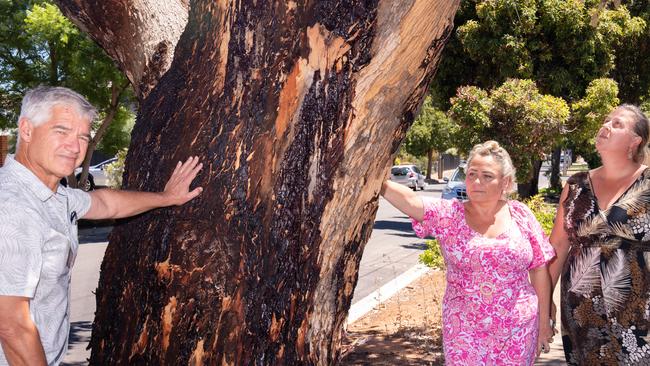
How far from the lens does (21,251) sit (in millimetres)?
2180

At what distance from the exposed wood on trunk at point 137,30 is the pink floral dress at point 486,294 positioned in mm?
1601

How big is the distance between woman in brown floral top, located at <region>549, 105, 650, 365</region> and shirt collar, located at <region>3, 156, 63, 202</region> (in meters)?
2.91

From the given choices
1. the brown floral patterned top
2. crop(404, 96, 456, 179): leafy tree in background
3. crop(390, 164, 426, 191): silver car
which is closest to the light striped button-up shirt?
the brown floral patterned top

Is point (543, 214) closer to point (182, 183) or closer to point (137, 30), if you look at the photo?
point (137, 30)

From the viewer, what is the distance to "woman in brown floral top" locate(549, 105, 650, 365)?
3.91m

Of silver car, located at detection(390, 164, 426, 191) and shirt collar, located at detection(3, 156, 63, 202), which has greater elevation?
shirt collar, located at detection(3, 156, 63, 202)

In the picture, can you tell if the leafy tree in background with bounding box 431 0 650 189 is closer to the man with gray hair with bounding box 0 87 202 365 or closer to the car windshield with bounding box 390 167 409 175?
the man with gray hair with bounding box 0 87 202 365

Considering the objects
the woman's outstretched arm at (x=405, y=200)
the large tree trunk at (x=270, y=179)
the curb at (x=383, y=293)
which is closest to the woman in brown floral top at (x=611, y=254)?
the woman's outstretched arm at (x=405, y=200)

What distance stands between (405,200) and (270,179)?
1.41 meters

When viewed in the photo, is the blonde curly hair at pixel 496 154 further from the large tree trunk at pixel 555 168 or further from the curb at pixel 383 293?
the large tree trunk at pixel 555 168

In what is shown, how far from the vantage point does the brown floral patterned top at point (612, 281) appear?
3.90m

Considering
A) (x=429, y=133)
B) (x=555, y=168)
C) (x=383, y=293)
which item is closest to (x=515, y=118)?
Answer: (x=383, y=293)

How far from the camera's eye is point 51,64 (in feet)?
65.2

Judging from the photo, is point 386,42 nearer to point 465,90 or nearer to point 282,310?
point 282,310
